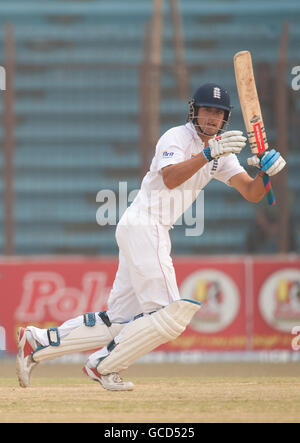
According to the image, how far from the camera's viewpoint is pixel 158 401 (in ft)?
17.9

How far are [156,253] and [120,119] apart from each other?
6793 millimetres

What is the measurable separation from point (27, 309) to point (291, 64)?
3896 mm

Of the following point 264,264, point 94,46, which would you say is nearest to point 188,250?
point 264,264

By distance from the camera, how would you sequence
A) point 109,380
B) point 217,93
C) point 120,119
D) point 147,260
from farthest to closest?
point 120,119, point 109,380, point 217,93, point 147,260

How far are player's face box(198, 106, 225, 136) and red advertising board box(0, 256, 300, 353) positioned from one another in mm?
4694

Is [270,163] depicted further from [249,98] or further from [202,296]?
[202,296]

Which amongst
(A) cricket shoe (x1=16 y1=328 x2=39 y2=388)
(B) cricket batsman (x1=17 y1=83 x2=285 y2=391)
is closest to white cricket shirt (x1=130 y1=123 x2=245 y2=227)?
(B) cricket batsman (x1=17 y1=83 x2=285 y2=391)

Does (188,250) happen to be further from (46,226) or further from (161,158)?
(161,158)

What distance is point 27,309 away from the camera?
34.2 ft

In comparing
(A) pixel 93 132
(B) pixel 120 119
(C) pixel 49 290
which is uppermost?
(B) pixel 120 119

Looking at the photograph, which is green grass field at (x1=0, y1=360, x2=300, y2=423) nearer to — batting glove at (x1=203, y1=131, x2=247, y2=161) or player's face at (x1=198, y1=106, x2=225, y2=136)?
batting glove at (x1=203, y1=131, x2=247, y2=161)

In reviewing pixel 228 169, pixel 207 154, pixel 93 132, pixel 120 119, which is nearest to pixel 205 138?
pixel 228 169

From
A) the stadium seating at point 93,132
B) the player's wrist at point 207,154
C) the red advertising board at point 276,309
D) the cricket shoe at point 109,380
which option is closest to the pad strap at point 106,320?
the cricket shoe at point 109,380

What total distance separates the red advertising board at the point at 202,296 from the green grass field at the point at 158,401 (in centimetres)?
338
